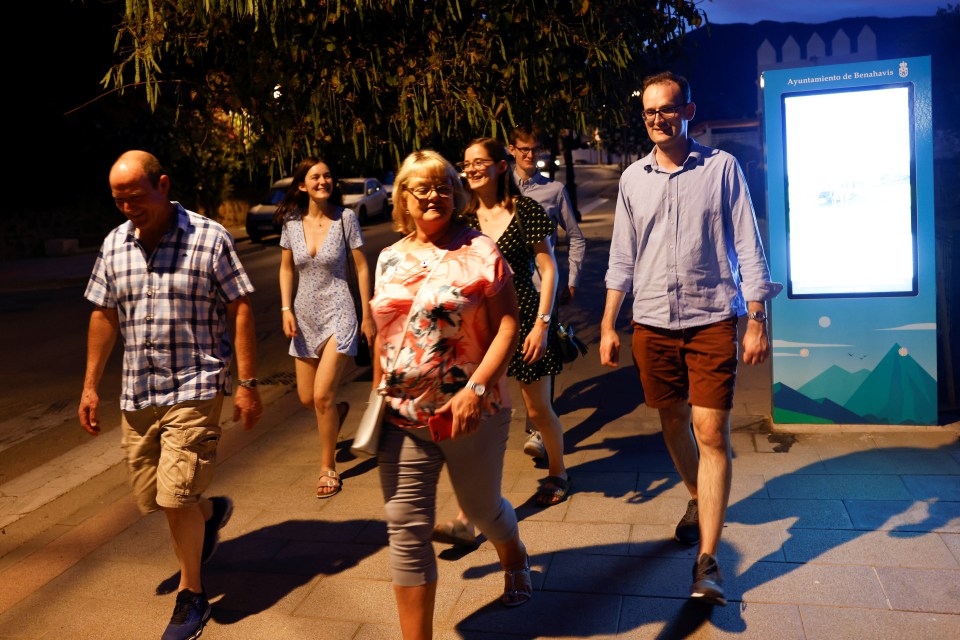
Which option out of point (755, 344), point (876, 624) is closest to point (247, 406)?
point (755, 344)

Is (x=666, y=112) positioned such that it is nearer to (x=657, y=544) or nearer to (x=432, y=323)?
(x=432, y=323)

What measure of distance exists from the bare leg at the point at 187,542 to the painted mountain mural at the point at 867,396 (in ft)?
11.4

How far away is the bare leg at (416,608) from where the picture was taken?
307 cm

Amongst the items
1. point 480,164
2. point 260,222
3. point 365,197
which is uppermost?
point 365,197

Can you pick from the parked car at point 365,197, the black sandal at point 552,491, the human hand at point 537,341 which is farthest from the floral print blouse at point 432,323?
the parked car at point 365,197

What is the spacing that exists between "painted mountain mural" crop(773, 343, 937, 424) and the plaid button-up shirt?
347cm

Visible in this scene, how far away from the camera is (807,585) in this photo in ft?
11.8

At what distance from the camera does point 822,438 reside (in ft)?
17.9

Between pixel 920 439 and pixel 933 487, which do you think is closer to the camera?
pixel 933 487

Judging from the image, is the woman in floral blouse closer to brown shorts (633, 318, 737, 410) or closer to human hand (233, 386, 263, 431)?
human hand (233, 386, 263, 431)

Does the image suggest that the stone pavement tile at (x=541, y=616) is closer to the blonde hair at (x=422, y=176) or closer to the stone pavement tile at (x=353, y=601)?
the stone pavement tile at (x=353, y=601)

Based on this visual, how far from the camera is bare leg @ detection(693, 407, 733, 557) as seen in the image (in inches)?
142

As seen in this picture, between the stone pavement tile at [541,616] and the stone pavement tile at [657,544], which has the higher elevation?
the stone pavement tile at [657,544]

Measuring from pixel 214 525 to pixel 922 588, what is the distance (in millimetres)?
2855
